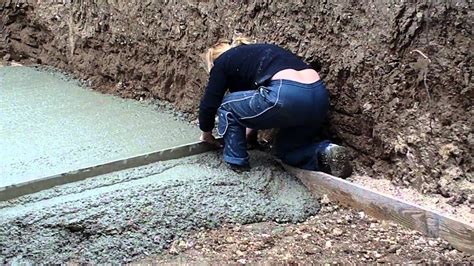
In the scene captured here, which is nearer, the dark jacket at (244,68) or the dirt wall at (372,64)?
the dirt wall at (372,64)

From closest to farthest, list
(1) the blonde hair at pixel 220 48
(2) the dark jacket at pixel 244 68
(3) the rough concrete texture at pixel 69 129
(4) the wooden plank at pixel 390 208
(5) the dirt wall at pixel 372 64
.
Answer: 1. (4) the wooden plank at pixel 390 208
2. (5) the dirt wall at pixel 372 64
3. (2) the dark jacket at pixel 244 68
4. (3) the rough concrete texture at pixel 69 129
5. (1) the blonde hair at pixel 220 48

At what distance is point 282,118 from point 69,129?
137cm

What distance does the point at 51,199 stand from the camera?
113 inches

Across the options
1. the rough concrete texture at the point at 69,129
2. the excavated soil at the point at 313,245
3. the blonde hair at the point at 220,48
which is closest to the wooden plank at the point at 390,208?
the excavated soil at the point at 313,245

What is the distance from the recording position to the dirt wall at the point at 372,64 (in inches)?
→ 108

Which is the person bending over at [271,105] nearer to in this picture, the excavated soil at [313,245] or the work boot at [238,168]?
the work boot at [238,168]

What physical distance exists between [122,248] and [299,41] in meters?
1.41

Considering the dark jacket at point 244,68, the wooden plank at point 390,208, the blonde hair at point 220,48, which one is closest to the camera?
the wooden plank at point 390,208

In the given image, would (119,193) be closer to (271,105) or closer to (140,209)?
(140,209)

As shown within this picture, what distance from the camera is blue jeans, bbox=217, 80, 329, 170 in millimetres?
3072

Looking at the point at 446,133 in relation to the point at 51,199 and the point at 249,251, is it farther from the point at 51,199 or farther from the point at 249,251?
the point at 51,199

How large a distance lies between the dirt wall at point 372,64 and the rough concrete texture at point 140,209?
46 cm

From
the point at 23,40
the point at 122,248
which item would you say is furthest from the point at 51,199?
the point at 23,40

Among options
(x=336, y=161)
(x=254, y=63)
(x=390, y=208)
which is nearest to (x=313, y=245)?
(x=390, y=208)
